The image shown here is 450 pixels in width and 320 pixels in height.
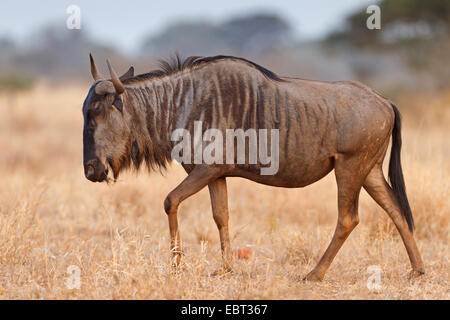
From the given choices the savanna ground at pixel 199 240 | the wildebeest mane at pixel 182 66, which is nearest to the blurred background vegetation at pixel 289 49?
the wildebeest mane at pixel 182 66

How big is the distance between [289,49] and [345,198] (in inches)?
1652

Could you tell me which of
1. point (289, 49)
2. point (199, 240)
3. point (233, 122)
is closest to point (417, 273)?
point (233, 122)

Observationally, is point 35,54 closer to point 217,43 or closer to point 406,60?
point 217,43

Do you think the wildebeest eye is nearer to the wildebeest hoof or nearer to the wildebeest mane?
the wildebeest mane

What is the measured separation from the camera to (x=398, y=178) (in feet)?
14.2

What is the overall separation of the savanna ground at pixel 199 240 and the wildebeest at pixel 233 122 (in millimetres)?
293

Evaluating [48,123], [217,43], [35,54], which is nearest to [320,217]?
[48,123]

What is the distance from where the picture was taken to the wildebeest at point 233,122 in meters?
3.89

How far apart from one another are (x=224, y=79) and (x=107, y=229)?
2.32 meters

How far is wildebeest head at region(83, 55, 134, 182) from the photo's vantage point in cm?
388

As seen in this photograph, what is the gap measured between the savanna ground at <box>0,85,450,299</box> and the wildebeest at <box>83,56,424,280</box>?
0.29m

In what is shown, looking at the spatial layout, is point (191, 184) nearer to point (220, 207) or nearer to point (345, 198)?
point (220, 207)

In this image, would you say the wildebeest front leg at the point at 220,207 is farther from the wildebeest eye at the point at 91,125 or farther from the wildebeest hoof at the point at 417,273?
the wildebeest hoof at the point at 417,273

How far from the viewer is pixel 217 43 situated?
156 ft
